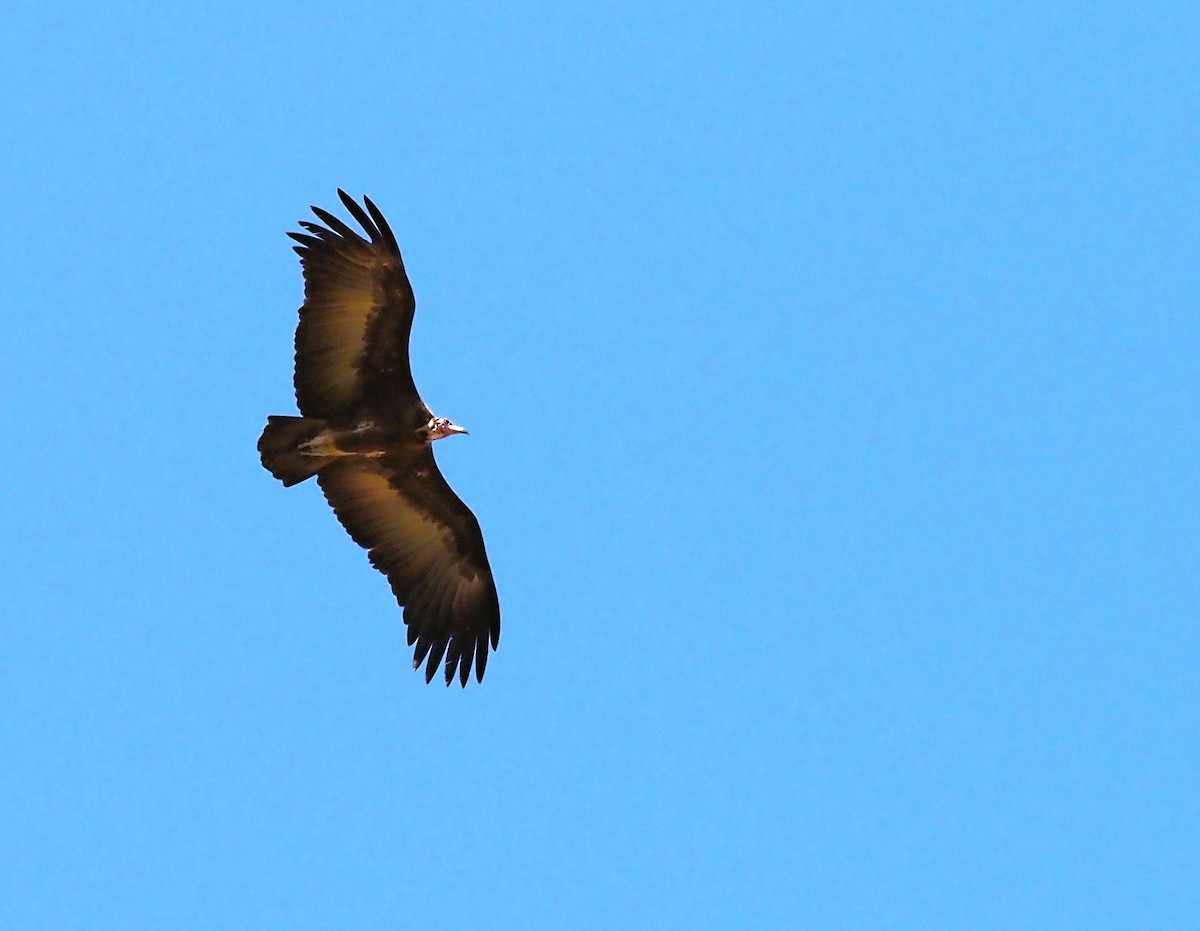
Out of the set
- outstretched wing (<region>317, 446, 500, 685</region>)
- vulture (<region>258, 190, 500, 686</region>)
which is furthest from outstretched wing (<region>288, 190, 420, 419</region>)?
outstretched wing (<region>317, 446, 500, 685</region>)

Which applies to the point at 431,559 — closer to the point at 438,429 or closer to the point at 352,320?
the point at 438,429

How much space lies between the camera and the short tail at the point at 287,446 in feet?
75.0

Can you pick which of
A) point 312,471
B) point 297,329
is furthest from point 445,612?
point 297,329

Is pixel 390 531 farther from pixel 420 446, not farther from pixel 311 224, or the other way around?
pixel 311 224

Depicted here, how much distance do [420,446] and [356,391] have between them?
1.15 m

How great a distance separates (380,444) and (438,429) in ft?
2.47

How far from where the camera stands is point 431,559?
2505 centimetres

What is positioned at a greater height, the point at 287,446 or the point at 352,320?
the point at 352,320

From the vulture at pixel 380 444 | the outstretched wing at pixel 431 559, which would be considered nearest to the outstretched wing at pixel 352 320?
the vulture at pixel 380 444

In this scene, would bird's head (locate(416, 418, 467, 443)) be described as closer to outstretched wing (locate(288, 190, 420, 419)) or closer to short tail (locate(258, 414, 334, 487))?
outstretched wing (locate(288, 190, 420, 419))

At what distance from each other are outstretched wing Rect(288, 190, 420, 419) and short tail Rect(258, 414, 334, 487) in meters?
0.24

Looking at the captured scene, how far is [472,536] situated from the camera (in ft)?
82.0

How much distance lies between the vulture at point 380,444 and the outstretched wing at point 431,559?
0.5 inches

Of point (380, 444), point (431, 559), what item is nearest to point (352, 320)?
point (380, 444)
